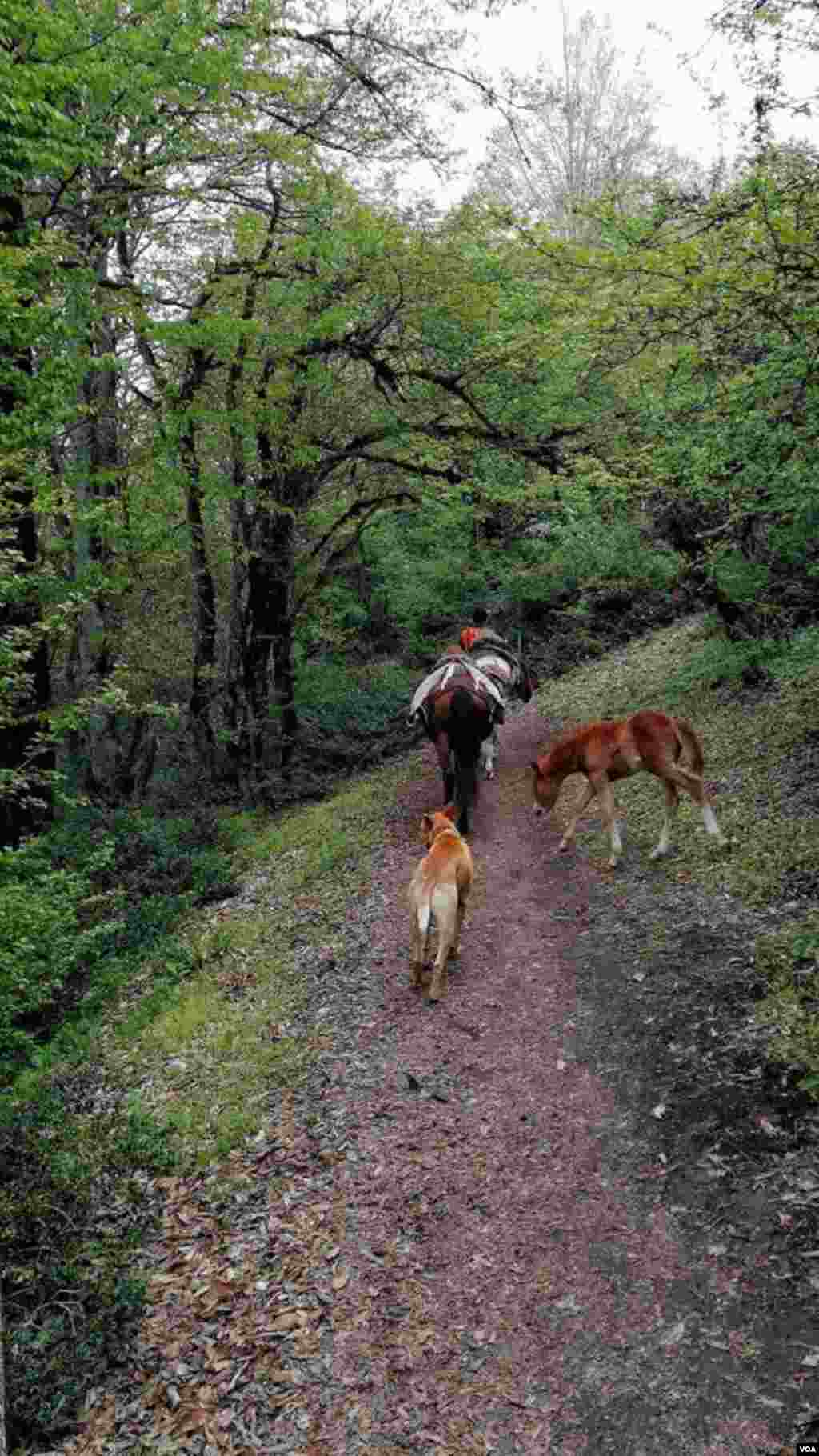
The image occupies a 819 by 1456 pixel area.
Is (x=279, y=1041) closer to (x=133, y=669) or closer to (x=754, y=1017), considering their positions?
(x=754, y=1017)

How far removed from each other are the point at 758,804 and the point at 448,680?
4.36 metres

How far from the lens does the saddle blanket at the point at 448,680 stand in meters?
12.7

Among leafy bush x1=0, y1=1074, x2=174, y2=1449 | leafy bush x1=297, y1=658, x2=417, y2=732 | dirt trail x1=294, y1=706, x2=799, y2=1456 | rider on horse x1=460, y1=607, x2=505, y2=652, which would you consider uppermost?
rider on horse x1=460, y1=607, x2=505, y2=652

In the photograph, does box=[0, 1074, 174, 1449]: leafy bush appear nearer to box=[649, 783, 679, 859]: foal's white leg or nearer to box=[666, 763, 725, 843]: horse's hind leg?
box=[649, 783, 679, 859]: foal's white leg

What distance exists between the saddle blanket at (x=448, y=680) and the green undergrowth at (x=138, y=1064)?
2.21 m

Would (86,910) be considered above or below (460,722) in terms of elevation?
below

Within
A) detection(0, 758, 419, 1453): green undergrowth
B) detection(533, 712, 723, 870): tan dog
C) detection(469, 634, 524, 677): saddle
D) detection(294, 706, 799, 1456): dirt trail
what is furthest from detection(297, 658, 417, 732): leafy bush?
detection(294, 706, 799, 1456): dirt trail

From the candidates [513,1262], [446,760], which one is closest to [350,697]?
[446,760]

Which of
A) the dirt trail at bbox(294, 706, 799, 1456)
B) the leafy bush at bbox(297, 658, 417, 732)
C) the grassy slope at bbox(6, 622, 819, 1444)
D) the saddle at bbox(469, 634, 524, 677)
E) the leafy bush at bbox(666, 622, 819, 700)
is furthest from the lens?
the leafy bush at bbox(297, 658, 417, 732)

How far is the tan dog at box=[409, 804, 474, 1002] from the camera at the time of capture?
7.96 m

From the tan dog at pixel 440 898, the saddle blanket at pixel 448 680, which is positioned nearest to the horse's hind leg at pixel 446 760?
the saddle blanket at pixel 448 680

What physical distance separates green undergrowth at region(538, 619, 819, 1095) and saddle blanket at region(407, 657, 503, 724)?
235cm

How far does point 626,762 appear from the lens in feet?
33.0

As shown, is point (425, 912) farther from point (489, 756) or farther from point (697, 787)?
point (489, 756)
